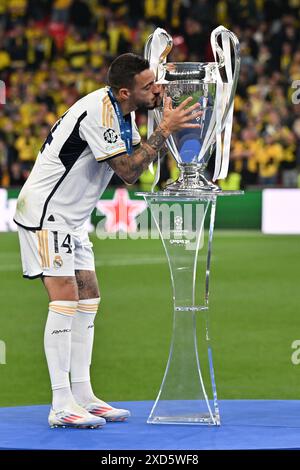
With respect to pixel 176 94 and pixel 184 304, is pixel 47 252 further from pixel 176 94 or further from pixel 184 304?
pixel 176 94

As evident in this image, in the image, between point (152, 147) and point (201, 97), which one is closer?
point (152, 147)

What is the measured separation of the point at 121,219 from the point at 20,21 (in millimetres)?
9575

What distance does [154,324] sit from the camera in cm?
1218

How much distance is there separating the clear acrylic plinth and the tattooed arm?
0.30 metres

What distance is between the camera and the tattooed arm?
602 centimetres

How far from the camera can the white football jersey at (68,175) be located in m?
6.16

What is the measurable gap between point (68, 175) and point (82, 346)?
3.25ft
